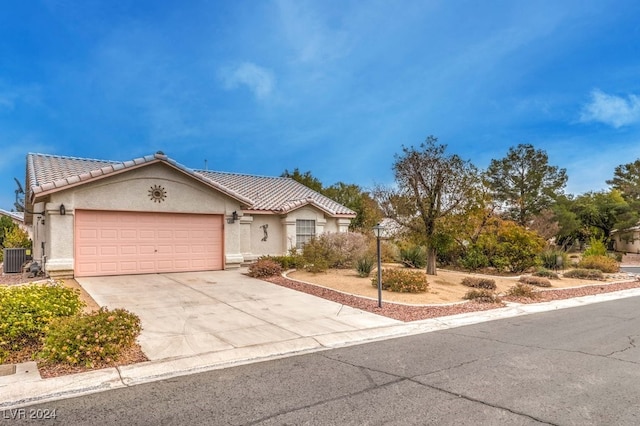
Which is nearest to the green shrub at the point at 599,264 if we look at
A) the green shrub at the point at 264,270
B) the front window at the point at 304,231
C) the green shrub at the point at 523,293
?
the green shrub at the point at 523,293

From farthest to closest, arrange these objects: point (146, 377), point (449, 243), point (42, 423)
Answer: point (449, 243) < point (146, 377) < point (42, 423)

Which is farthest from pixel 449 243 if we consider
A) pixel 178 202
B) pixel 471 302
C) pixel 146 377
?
pixel 146 377

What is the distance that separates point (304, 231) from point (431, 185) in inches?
289

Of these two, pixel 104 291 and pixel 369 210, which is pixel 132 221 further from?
pixel 369 210

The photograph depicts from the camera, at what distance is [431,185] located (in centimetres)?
1588

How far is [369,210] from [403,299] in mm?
19516

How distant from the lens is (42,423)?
4.11 metres

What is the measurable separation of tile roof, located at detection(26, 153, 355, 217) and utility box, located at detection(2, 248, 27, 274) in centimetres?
276

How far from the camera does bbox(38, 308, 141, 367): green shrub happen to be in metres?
5.64

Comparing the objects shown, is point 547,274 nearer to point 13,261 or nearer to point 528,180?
point 13,261

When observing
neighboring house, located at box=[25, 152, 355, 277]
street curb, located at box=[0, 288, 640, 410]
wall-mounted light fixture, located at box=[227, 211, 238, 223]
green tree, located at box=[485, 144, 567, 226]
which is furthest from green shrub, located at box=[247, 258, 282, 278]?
green tree, located at box=[485, 144, 567, 226]

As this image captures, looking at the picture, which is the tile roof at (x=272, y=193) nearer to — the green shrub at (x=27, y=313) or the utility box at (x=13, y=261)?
the utility box at (x=13, y=261)

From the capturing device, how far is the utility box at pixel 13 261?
56.0ft

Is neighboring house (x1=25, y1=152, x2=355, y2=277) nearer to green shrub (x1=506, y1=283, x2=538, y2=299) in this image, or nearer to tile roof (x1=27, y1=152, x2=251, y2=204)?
tile roof (x1=27, y1=152, x2=251, y2=204)
